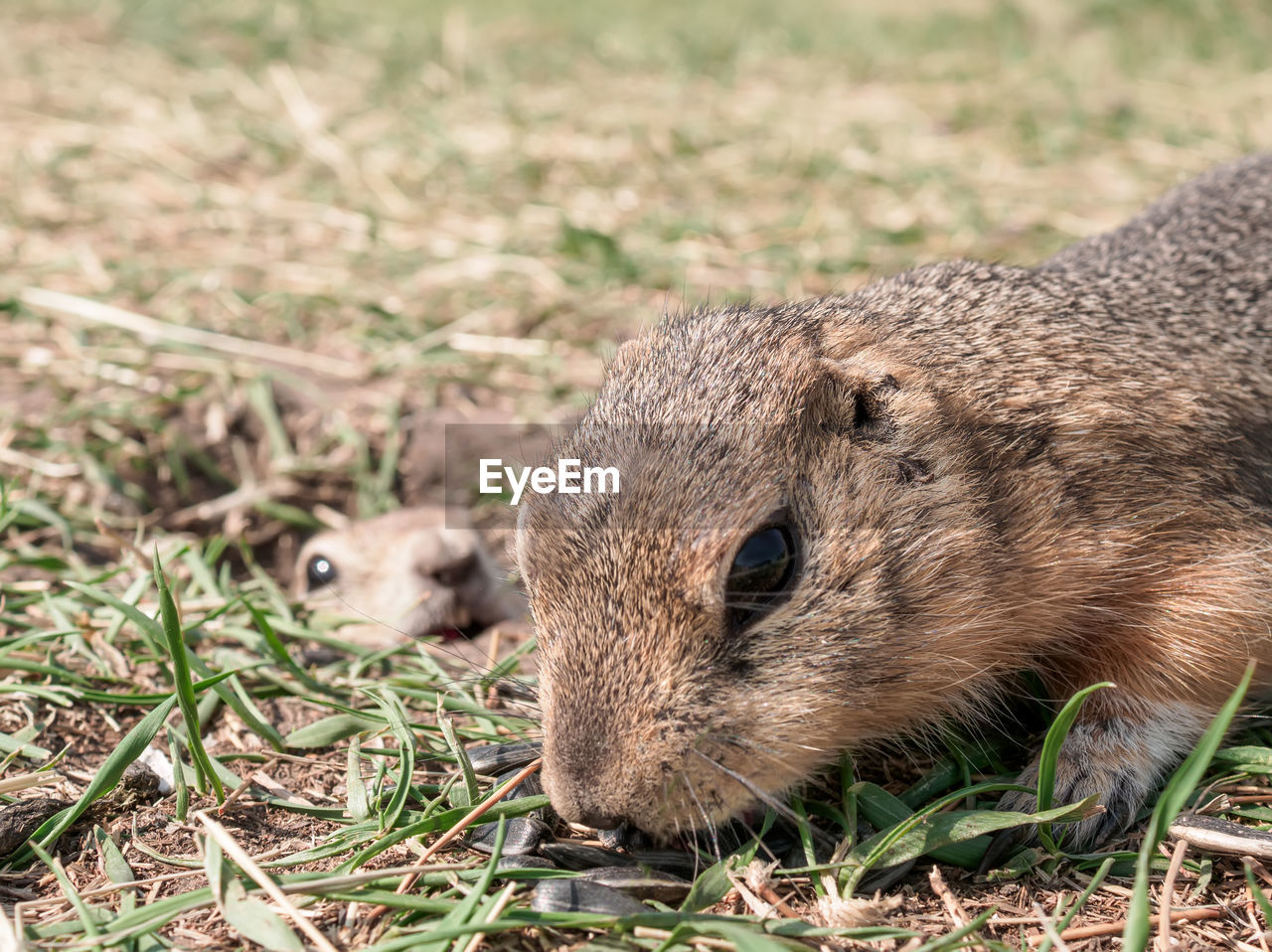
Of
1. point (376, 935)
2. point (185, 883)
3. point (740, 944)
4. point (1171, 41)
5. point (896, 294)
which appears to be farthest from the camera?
point (1171, 41)

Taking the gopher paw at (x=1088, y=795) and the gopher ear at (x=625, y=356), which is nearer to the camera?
the gopher paw at (x=1088, y=795)

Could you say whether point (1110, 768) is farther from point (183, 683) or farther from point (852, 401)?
point (183, 683)

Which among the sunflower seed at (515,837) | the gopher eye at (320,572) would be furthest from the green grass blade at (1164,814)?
the gopher eye at (320,572)

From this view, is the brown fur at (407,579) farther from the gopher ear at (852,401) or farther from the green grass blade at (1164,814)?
the green grass blade at (1164,814)

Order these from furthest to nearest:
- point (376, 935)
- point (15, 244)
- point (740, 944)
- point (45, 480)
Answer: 1. point (15, 244)
2. point (45, 480)
3. point (376, 935)
4. point (740, 944)

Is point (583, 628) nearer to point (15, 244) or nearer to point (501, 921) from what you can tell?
point (501, 921)

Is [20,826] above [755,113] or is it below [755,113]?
below

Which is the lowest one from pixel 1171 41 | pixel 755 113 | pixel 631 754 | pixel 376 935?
pixel 376 935

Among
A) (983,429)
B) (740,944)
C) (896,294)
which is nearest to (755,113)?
(896,294)
